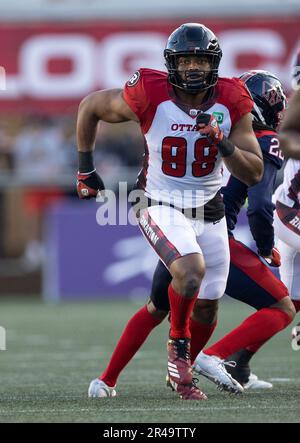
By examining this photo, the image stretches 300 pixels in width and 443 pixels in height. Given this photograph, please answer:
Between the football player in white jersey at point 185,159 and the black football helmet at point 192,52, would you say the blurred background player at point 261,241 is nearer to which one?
the football player in white jersey at point 185,159

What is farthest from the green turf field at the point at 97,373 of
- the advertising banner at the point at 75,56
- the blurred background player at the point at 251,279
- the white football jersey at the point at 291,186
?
the advertising banner at the point at 75,56

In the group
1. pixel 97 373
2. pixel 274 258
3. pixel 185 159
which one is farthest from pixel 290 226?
pixel 97 373

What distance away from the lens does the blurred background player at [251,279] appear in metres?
5.42

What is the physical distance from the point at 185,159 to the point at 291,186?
0.93 m

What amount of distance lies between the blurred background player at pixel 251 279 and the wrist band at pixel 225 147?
0.57 metres

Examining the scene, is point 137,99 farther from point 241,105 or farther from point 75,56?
point 75,56

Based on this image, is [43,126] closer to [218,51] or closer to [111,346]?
[111,346]

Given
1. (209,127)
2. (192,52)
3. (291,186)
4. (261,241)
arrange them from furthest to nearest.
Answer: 1. (291,186)
2. (261,241)
3. (192,52)
4. (209,127)

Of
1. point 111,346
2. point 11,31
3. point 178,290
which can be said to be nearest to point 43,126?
point 11,31

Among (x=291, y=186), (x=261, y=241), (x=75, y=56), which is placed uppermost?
(x=291, y=186)

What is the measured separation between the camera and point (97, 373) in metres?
6.61

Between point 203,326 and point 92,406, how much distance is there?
0.90m

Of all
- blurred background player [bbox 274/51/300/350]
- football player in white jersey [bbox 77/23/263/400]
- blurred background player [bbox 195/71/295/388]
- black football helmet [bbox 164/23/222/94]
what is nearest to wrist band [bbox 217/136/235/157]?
football player in white jersey [bbox 77/23/263/400]

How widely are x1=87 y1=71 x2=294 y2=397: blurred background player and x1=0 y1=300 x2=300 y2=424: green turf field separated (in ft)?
0.74
